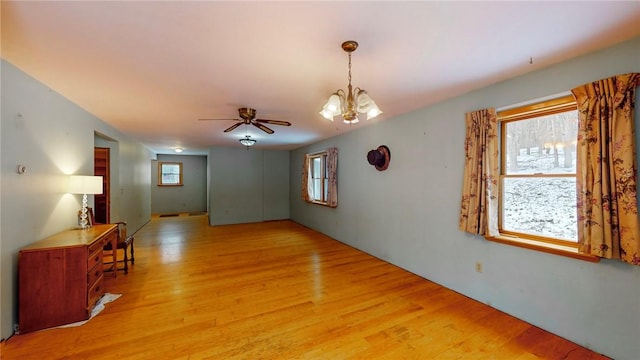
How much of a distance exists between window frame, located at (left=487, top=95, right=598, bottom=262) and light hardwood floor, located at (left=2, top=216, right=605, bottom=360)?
29.7 inches

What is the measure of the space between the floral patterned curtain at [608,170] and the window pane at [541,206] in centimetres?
22

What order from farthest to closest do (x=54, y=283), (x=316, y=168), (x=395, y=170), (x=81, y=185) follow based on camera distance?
(x=316, y=168), (x=395, y=170), (x=81, y=185), (x=54, y=283)

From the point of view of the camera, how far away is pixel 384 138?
4.21 meters

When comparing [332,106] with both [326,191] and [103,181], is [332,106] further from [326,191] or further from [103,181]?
[103,181]

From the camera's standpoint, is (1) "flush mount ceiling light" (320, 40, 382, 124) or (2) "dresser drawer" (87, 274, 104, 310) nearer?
(1) "flush mount ceiling light" (320, 40, 382, 124)

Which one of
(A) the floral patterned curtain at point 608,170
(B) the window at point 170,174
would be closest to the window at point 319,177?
(A) the floral patterned curtain at point 608,170

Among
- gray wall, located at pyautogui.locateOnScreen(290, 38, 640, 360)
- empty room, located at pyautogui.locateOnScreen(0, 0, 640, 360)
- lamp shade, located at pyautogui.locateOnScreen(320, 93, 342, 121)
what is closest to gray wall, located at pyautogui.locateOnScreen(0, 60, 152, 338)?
empty room, located at pyautogui.locateOnScreen(0, 0, 640, 360)

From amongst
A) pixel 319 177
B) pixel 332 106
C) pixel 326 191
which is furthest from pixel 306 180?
pixel 332 106

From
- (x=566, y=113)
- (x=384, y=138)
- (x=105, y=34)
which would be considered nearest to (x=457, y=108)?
(x=566, y=113)

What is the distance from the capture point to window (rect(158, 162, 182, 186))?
31.6 feet

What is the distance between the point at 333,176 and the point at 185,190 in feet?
23.5

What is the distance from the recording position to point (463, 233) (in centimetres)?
297

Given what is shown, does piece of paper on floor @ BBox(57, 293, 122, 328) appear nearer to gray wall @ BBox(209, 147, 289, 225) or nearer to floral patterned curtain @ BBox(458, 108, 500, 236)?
floral patterned curtain @ BBox(458, 108, 500, 236)

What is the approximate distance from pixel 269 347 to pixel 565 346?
2.45m
